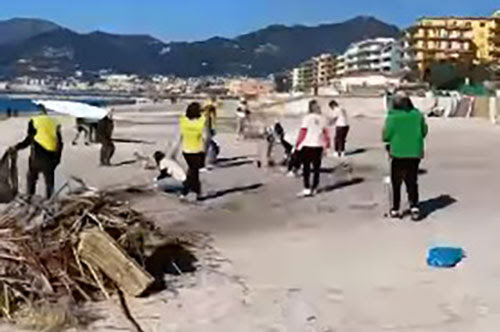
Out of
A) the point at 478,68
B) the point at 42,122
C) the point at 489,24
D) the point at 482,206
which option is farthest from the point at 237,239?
the point at 489,24

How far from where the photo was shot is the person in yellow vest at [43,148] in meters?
12.2

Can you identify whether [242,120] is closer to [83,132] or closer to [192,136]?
[83,132]

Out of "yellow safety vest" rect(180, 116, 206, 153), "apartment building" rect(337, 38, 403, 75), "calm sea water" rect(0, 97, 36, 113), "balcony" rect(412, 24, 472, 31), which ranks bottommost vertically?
"calm sea water" rect(0, 97, 36, 113)

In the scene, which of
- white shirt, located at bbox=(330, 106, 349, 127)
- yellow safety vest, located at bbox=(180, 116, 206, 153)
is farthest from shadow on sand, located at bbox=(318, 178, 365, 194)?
white shirt, located at bbox=(330, 106, 349, 127)

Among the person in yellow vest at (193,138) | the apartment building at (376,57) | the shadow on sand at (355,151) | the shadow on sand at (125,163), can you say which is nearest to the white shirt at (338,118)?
the shadow on sand at (355,151)

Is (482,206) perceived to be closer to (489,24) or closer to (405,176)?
(405,176)

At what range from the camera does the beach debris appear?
7293mm

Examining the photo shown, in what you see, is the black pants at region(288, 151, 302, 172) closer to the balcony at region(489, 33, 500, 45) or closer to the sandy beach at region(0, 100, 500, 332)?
the sandy beach at region(0, 100, 500, 332)

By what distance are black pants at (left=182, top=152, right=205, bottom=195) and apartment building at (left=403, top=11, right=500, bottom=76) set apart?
114 meters

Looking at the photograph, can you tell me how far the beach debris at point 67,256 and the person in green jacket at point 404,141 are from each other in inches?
157

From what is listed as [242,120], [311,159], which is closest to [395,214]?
[311,159]

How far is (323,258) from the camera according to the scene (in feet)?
31.0

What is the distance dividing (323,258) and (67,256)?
2.67 meters

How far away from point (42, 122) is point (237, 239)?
3.10 meters
